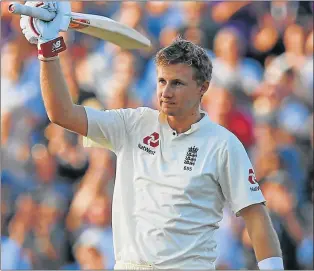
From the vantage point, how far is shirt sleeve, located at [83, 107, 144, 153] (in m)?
3.04

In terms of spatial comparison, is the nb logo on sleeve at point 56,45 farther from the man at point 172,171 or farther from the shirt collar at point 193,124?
the shirt collar at point 193,124

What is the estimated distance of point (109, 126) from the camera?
308 centimetres

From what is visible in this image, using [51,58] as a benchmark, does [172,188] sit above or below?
below

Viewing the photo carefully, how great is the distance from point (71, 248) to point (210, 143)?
2.87m

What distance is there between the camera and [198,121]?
3.08m

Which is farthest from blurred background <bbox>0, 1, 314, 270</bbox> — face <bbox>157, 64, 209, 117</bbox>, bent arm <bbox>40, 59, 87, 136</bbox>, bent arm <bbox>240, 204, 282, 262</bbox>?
bent arm <bbox>40, 59, 87, 136</bbox>

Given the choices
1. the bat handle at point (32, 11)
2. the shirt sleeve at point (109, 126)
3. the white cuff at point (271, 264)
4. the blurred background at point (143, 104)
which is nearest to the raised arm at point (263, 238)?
the white cuff at point (271, 264)

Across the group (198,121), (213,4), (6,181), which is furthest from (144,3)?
(198,121)

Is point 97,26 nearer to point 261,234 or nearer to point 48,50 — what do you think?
point 48,50

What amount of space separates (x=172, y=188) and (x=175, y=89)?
393 millimetres

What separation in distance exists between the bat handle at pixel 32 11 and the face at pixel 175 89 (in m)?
0.49

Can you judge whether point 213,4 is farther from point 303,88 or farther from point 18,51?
point 18,51

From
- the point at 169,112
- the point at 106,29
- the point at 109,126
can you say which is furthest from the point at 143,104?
the point at 169,112

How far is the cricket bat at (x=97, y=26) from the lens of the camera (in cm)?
280
